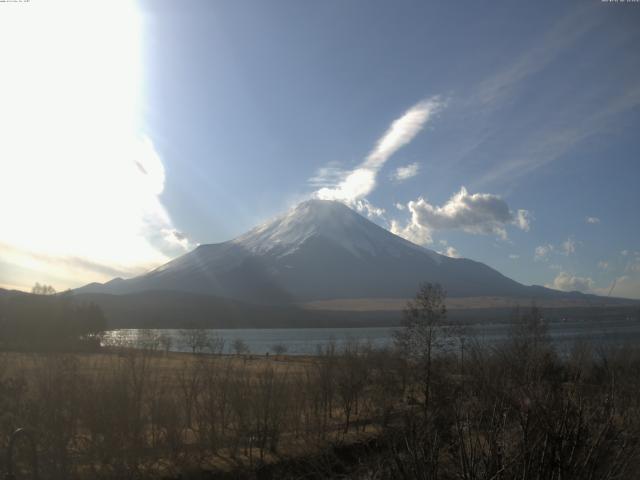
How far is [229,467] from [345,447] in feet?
19.0

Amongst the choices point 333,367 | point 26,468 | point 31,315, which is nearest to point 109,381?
point 26,468

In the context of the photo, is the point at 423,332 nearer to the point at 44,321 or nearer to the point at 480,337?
the point at 480,337

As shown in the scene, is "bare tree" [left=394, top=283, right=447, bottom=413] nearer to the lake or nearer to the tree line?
the lake

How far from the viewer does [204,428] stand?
21141 millimetres

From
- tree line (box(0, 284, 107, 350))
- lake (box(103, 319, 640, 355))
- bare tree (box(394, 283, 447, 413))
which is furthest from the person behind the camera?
tree line (box(0, 284, 107, 350))

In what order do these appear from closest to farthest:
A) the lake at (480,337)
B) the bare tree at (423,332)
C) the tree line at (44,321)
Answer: the lake at (480,337) < the bare tree at (423,332) < the tree line at (44,321)

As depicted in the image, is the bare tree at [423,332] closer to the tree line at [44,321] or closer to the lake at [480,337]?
the lake at [480,337]

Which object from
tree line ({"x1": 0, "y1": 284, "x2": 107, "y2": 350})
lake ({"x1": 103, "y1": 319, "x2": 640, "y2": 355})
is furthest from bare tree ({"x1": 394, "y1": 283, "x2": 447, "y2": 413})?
tree line ({"x1": 0, "y1": 284, "x2": 107, "y2": 350})

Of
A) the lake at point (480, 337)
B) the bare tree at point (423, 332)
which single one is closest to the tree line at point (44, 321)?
the lake at point (480, 337)

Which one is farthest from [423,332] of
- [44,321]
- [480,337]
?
[44,321]

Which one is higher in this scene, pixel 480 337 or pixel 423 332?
pixel 423 332

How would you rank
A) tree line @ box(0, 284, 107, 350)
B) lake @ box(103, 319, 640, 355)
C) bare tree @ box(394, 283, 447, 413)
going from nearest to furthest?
lake @ box(103, 319, 640, 355) < bare tree @ box(394, 283, 447, 413) < tree line @ box(0, 284, 107, 350)

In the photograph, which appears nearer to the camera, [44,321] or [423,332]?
[423,332]

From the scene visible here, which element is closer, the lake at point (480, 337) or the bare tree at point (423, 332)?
the lake at point (480, 337)
